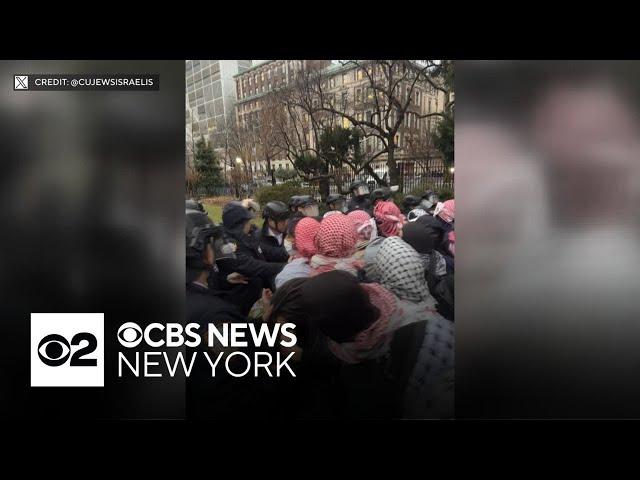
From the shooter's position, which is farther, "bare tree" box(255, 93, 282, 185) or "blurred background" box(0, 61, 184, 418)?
"bare tree" box(255, 93, 282, 185)

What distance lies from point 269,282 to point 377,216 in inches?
34.4

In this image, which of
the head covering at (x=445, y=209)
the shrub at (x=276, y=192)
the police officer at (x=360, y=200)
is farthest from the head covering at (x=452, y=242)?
the shrub at (x=276, y=192)

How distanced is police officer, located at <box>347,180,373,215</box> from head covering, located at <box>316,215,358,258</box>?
14cm

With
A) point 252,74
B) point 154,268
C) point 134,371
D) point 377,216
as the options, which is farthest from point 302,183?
point 134,371

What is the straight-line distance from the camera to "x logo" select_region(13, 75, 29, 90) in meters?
3.05

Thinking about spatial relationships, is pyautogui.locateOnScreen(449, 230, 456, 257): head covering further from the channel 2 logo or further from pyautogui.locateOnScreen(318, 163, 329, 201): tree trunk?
the channel 2 logo

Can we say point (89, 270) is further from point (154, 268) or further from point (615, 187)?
point (615, 187)

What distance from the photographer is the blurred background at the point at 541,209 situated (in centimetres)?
309

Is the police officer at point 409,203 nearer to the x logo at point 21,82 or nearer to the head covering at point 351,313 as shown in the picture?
the head covering at point 351,313

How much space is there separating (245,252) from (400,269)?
3.51ft

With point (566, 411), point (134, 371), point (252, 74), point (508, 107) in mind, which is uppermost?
point (252, 74)

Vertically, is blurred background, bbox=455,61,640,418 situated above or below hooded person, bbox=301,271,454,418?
above

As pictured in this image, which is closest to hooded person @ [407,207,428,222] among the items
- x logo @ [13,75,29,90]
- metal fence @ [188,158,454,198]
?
metal fence @ [188,158,454,198]

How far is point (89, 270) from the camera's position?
3.08m
